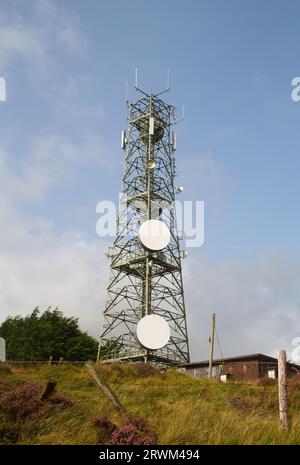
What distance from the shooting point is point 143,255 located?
39906 millimetres

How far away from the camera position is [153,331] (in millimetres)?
31812

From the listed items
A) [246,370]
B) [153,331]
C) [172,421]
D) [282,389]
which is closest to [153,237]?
[153,331]

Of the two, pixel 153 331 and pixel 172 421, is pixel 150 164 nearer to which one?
pixel 153 331

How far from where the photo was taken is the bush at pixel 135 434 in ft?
30.0

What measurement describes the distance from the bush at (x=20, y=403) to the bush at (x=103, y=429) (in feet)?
4.61

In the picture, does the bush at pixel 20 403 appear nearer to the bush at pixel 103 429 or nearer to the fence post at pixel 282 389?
the bush at pixel 103 429

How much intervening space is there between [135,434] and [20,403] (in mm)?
2682

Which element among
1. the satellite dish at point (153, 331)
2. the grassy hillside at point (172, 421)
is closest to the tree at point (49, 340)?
the satellite dish at point (153, 331)

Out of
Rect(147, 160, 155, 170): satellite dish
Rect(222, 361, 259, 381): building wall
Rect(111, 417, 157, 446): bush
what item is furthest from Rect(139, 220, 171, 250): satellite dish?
Rect(111, 417, 157, 446): bush

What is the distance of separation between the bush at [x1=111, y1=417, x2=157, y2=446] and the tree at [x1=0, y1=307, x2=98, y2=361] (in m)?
32.7

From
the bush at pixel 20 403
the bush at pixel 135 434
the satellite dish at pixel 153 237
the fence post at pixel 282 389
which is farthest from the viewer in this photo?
the satellite dish at pixel 153 237

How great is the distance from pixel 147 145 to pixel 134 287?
12.7 m

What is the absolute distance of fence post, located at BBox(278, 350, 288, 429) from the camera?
1091 cm
